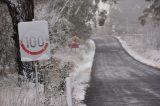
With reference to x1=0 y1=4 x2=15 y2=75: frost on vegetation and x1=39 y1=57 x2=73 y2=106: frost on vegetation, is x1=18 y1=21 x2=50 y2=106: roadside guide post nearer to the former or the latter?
x1=39 y1=57 x2=73 y2=106: frost on vegetation

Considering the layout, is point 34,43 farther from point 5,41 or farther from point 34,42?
point 5,41

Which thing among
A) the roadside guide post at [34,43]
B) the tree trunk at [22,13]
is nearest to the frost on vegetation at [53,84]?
the tree trunk at [22,13]

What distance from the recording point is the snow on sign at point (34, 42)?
9.23m

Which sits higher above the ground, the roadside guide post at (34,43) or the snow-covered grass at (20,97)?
the roadside guide post at (34,43)

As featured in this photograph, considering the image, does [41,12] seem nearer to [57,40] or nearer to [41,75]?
[57,40]

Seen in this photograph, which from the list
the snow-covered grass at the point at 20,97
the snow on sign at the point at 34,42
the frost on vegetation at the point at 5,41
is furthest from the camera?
the frost on vegetation at the point at 5,41

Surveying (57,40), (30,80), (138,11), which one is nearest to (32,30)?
(30,80)

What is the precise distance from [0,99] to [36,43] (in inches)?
74.8

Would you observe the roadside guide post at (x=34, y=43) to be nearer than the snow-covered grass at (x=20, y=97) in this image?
Yes

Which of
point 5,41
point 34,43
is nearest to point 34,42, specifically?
point 34,43

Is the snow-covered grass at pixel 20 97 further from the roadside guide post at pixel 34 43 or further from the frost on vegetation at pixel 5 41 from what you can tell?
the frost on vegetation at pixel 5 41

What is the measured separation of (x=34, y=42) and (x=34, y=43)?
0.03 m

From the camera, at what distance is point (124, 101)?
581 inches

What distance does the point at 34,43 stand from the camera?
9.21 m
